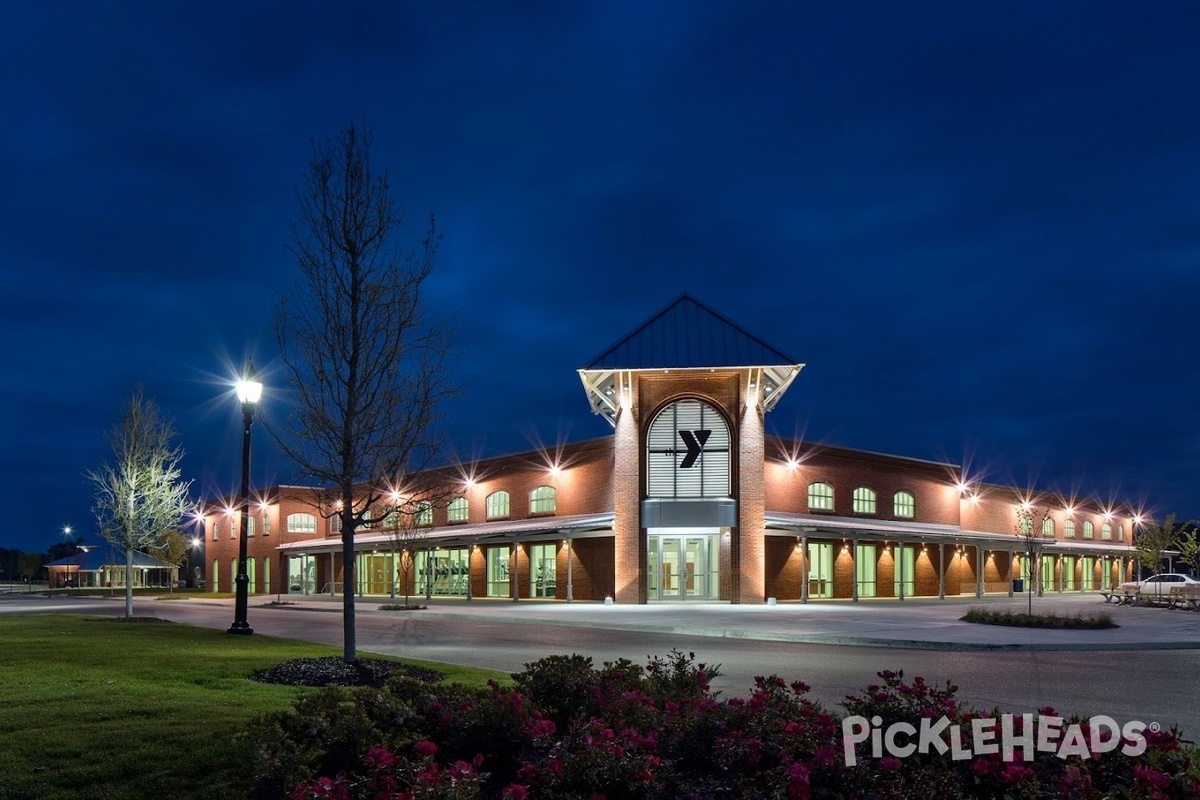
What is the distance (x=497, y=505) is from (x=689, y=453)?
1409 cm

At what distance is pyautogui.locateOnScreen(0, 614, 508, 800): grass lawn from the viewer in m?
7.16

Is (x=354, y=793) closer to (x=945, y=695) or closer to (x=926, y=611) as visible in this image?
(x=945, y=695)

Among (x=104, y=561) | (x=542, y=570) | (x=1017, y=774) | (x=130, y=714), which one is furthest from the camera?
(x=104, y=561)

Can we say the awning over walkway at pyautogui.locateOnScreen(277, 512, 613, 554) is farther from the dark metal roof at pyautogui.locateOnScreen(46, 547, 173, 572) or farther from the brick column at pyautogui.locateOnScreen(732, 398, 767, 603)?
the dark metal roof at pyautogui.locateOnScreen(46, 547, 173, 572)

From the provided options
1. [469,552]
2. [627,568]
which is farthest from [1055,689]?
[469,552]

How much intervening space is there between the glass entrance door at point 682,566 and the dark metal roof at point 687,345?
7.20m

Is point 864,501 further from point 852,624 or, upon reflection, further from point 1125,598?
point 852,624

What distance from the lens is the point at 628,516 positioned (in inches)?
1574

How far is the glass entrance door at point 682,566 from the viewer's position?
132 ft

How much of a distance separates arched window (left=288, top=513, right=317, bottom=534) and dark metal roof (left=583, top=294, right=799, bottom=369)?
34566 mm

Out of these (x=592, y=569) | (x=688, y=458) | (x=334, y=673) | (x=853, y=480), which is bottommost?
(x=592, y=569)

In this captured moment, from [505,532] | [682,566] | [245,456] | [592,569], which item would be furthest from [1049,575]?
[245,456]

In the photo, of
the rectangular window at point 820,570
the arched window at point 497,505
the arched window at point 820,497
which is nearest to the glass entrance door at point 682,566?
the rectangular window at point 820,570

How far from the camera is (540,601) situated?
4381cm
